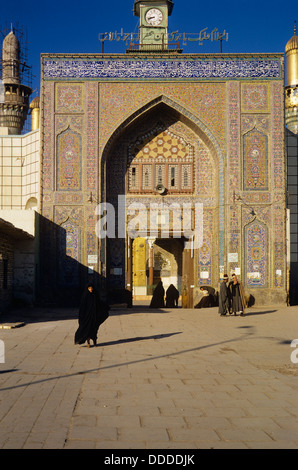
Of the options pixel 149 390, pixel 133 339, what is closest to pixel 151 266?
pixel 133 339

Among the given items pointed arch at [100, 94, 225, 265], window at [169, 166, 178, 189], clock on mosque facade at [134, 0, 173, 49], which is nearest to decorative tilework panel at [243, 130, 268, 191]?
pointed arch at [100, 94, 225, 265]

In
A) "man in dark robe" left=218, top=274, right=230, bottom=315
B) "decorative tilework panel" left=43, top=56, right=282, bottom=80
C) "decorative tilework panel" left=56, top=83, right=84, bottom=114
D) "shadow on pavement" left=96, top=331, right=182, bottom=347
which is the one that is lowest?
"shadow on pavement" left=96, top=331, right=182, bottom=347

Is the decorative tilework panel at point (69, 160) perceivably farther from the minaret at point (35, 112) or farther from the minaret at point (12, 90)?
the minaret at point (12, 90)

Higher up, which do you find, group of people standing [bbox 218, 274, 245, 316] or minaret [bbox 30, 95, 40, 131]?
minaret [bbox 30, 95, 40, 131]

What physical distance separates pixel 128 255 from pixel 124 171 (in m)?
2.91

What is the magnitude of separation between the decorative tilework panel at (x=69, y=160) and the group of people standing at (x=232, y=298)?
606 centimetres

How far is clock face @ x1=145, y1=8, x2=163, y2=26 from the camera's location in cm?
2077

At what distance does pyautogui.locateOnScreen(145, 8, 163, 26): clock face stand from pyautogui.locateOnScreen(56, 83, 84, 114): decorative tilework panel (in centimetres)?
463

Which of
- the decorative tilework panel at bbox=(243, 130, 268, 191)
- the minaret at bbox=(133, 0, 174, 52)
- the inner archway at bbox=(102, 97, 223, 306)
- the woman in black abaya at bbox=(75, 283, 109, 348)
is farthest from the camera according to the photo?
the minaret at bbox=(133, 0, 174, 52)

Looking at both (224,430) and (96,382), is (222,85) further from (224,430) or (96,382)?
(224,430)

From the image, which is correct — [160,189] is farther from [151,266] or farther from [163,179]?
[151,266]

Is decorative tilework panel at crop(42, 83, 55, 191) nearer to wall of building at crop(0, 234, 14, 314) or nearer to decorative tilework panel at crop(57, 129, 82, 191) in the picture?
decorative tilework panel at crop(57, 129, 82, 191)

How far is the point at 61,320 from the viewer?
1365 centimetres
